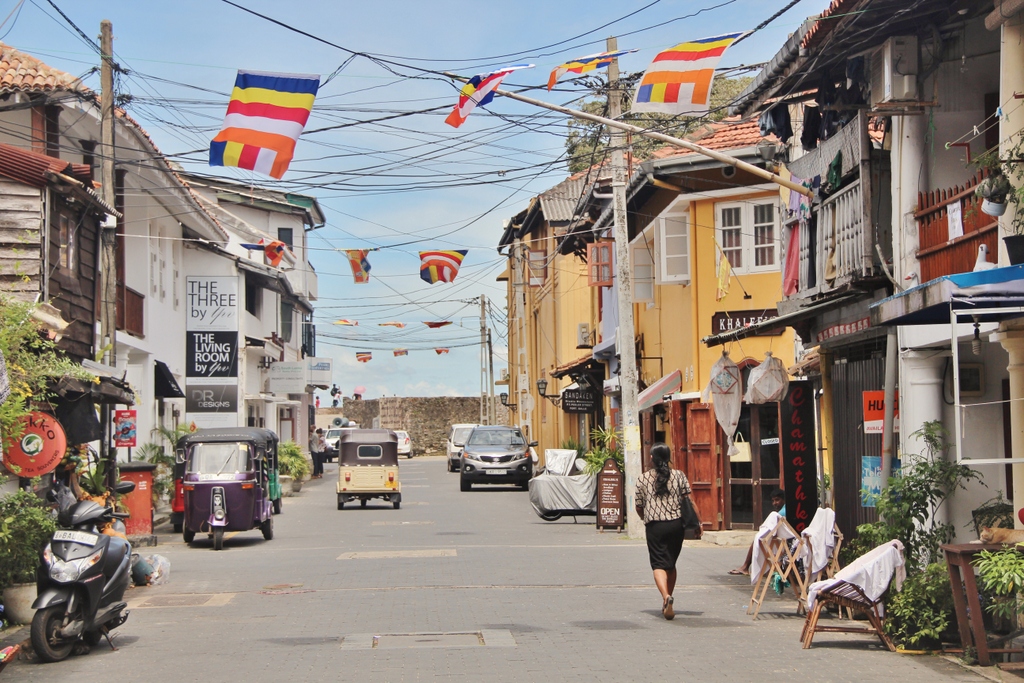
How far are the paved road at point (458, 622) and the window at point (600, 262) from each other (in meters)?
10.2

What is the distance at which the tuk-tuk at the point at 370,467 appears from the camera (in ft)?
95.5

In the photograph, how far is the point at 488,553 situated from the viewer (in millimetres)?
19000

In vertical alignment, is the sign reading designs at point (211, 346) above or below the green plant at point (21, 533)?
above

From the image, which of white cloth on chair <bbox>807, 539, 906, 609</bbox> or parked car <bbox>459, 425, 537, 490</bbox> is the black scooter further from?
parked car <bbox>459, 425, 537, 490</bbox>

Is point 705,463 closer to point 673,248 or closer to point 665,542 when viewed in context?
point 673,248

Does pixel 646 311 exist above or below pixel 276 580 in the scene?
above

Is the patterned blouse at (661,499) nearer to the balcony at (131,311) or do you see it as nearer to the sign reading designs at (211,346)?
the balcony at (131,311)

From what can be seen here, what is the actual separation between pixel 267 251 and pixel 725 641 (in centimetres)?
2542

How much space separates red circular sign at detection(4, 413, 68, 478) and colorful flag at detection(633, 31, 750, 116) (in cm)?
766

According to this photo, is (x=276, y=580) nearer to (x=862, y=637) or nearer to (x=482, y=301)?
(x=862, y=637)

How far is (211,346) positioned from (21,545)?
24984 mm

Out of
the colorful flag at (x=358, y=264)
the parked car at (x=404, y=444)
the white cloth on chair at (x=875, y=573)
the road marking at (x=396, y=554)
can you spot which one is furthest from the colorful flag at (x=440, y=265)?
the parked car at (x=404, y=444)

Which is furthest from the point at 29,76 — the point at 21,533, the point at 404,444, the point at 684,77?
the point at 404,444

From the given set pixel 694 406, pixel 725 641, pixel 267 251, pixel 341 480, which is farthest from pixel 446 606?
pixel 267 251
